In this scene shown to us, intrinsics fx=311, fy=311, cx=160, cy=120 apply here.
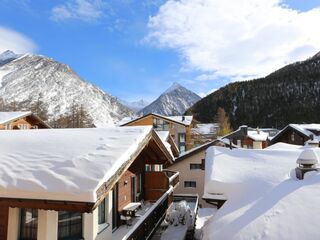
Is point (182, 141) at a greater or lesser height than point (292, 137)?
lesser

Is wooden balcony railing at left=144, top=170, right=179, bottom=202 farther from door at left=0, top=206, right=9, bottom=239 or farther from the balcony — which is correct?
door at left=0, top=206, right=9, bottom=239

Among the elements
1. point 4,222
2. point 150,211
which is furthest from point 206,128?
point 4,222

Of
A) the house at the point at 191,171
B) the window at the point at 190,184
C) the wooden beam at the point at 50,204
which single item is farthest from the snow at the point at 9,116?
the wooden beam at the point at 50,204

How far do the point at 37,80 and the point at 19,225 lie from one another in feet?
648

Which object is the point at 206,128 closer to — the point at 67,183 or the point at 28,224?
the point at 28,224

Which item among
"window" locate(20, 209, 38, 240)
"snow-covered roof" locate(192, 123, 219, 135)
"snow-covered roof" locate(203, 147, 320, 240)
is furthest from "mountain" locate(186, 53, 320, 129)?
"window" locate(20, 209, 38, 240)

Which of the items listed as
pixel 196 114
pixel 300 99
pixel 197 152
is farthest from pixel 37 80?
pixel 197 152

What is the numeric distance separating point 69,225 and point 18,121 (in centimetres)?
2957

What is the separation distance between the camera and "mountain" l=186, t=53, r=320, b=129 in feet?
286

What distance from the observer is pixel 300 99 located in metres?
89.9

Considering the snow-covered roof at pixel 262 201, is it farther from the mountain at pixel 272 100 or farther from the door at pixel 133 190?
the mountain at pixel 272 100

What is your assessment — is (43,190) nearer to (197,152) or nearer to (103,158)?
(103,158)

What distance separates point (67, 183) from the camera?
183 inches

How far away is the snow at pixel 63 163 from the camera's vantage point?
4.63m
